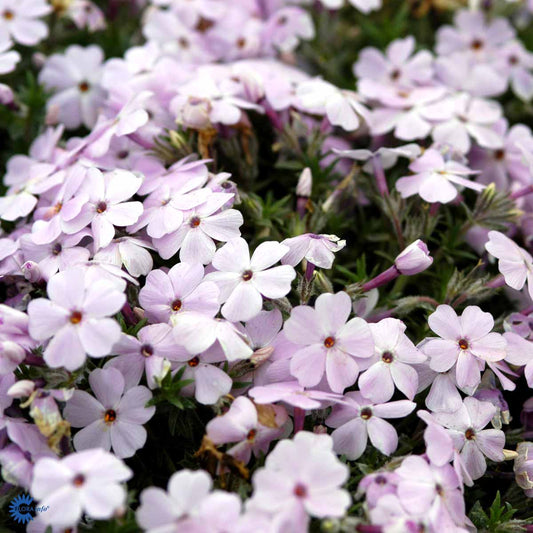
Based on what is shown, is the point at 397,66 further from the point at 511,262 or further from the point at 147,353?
the point at 147,353

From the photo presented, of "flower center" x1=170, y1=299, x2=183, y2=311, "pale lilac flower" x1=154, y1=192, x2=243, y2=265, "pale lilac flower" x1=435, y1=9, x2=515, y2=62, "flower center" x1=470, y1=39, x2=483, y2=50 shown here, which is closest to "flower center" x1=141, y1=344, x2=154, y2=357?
"flower center" x1=170, y1=299, x2=183, y2=311

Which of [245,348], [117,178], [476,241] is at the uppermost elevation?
[117,178]

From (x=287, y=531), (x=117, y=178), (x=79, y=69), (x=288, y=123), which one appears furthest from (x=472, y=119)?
(x=287, y=531)

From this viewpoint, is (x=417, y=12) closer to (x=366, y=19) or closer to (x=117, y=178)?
(x=366, y=19)

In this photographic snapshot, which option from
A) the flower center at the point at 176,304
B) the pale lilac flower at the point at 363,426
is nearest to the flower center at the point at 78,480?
the flower center at the point at 176,304

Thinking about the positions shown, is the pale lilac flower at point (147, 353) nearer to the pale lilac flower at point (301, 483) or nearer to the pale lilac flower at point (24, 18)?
→ the pale lilac flower at point (301, 483)

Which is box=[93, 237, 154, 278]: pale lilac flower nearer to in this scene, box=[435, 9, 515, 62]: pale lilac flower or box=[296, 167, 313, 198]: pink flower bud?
box=[296, 167, 313, 198]: pink flower bud
